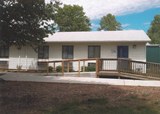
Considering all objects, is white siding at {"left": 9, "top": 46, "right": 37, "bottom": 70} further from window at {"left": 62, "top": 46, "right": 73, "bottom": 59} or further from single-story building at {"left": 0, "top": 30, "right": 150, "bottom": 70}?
window at {"left": 62, "top": 46, "right": 73, "bottom": 59}

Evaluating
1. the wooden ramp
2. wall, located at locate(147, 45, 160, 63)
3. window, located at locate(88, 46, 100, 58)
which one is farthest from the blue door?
the wooden ramp

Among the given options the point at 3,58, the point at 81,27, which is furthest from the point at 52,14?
the point at 81,27

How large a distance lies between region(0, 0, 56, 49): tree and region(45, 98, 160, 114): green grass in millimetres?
4082

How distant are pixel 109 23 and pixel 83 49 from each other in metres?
50.4

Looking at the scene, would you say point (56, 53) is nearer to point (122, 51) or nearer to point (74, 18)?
point (122, 51)

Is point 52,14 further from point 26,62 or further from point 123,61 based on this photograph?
point 26,62

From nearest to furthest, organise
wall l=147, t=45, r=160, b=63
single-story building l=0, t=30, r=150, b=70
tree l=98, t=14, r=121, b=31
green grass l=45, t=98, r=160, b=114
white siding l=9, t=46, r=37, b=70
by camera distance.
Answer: green grass l=45, t=98, r=160, b=114 → single-story building l=0, t=30, r=150, b=70 → white siding l=9, t=46, r=37, b=70 → wall l=147, t=45, r=160, b=63 → tree l=98, t=14, r=121, b=31

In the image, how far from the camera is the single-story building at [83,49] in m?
26.8

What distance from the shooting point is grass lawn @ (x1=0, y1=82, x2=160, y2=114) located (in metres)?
8.78

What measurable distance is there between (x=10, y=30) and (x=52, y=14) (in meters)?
1.84

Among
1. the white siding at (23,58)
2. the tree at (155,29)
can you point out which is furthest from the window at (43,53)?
the tree at (155,29)

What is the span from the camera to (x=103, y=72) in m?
20.6

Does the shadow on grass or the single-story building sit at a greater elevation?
the single-story building

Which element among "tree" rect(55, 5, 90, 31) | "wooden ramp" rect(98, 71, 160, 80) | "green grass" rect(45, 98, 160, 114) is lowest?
"green grass" rect(45, 98, 160, 114)
